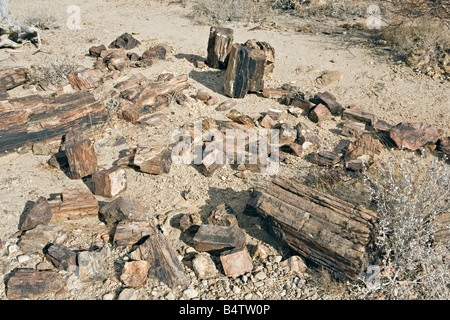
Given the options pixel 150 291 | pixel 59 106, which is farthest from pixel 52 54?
pixel 150 291

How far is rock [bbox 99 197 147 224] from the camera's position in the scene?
14.7 ft

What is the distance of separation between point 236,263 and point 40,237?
7.17 ft

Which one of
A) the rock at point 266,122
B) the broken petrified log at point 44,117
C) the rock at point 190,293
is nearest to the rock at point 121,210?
the rock at point 190,293

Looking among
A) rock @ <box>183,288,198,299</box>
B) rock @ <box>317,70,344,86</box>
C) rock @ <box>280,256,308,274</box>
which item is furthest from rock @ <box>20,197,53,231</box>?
rock @ <box>317,70,344,86</box>

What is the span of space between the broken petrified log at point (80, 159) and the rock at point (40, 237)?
40.6 inches

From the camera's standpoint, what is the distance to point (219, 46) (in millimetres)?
8219

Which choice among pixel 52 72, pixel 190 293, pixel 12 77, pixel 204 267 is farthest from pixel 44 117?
pixel 190 293

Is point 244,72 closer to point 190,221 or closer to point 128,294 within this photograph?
point 190,221

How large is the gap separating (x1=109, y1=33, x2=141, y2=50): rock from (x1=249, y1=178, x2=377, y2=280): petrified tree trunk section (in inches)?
256

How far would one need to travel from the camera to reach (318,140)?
6336 mm

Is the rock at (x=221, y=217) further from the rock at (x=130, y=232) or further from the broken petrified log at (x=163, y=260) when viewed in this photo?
the rock at (x=130, y=232)

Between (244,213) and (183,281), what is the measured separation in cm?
126

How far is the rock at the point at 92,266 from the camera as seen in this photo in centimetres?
382

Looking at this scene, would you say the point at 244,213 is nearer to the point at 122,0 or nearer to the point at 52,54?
the point at 52,54
